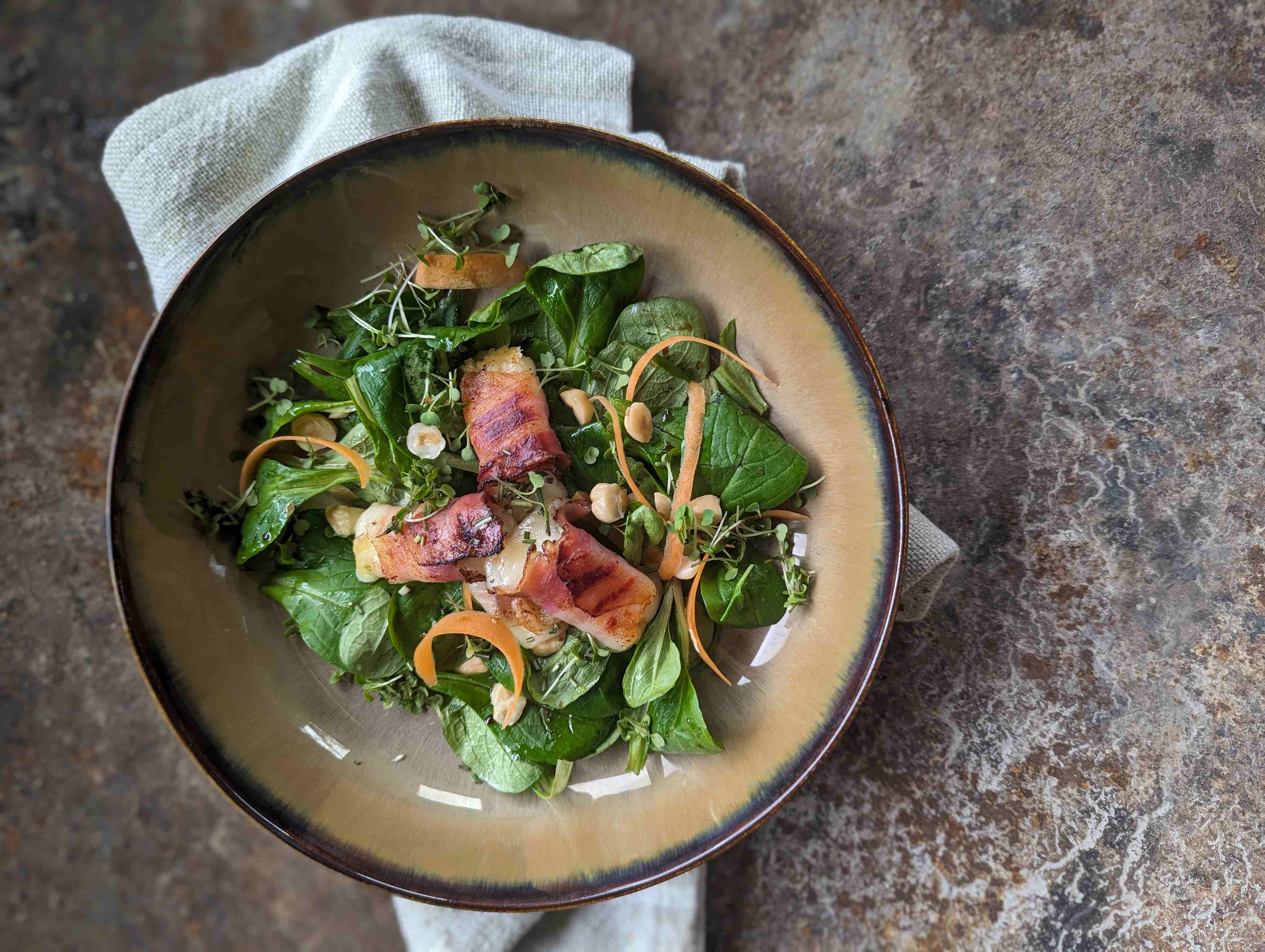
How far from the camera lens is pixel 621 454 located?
1.64 meters

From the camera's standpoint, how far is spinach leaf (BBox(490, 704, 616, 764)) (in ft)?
5.64

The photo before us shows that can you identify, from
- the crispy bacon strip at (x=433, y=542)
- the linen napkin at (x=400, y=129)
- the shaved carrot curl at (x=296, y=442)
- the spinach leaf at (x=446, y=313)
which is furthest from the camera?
the linen napkin at (x=400, y=129)

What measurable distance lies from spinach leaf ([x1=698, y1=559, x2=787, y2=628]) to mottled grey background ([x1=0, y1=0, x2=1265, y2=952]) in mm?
516

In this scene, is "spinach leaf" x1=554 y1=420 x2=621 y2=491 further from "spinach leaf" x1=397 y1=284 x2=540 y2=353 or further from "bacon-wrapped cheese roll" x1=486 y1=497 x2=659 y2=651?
"spinach leaf" x1=397 y1=284 x2=540 y2=353

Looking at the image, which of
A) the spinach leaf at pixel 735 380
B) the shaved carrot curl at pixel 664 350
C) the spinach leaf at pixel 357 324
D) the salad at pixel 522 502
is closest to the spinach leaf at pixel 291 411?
the salad at pixel 522 502

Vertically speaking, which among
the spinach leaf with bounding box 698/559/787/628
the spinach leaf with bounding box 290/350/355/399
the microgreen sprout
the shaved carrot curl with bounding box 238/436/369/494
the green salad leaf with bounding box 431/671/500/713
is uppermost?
the microgreen sprout

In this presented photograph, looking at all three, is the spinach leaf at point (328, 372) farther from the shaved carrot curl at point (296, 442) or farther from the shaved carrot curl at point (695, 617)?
the shaved carrot curl at point (695, 617)

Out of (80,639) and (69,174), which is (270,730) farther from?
(69,174)

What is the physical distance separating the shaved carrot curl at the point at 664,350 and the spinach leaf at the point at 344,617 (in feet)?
2.30

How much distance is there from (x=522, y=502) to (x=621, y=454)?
0.23 meters

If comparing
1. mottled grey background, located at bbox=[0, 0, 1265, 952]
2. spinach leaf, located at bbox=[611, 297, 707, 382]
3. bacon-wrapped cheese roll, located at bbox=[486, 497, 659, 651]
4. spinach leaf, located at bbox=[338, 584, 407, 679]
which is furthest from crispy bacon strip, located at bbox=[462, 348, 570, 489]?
mottled grey background, located at bbox=[0, 0, 1265, 952]

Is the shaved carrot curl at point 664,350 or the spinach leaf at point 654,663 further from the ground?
the shaved carrot curl at point 664,350

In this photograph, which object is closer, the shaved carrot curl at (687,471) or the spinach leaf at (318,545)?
the shaved carrot curl at (687,471)

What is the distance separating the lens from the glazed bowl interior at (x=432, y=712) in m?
1.67
